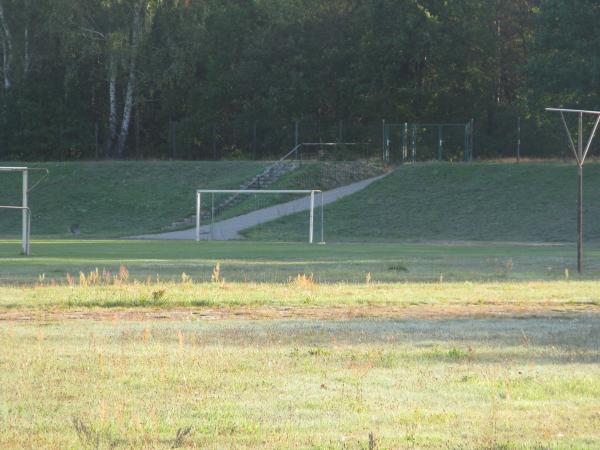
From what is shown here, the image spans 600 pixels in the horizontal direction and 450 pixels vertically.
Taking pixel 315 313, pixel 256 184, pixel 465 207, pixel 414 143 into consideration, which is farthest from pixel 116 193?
pixel 315 313

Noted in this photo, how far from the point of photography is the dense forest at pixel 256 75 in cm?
7144

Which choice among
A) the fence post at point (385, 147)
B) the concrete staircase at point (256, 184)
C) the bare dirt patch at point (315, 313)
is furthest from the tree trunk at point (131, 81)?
the bare dirt patch at point (315, 313)

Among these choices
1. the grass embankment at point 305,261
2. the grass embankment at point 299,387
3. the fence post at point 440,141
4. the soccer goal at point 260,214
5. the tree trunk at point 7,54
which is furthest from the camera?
the tree trunk at point 7,54

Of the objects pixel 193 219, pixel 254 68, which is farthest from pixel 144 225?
pixel 254 68

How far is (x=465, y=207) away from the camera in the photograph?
2213 inches

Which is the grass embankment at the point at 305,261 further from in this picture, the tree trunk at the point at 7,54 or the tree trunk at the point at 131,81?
the tree trunk at the point at 7,54

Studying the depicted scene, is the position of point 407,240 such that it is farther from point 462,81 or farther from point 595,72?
point 462,81

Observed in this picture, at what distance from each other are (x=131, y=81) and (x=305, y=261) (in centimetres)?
4365

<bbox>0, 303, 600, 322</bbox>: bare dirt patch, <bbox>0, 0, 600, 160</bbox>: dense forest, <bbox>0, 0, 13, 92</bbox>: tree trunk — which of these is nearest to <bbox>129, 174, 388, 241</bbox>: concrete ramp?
<bbox>0, 0, 600, 160</bbox>: dense forest

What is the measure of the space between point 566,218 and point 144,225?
21.1 metres

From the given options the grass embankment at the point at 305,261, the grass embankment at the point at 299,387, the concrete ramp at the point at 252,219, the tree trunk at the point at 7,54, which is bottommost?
the grass embankment at the point at 299,387

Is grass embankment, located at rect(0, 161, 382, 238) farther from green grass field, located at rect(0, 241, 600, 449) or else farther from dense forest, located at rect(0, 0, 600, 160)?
green grass field, located at rect(0, 241, 600, 449)

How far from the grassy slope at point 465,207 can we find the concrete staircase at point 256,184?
17.6ft

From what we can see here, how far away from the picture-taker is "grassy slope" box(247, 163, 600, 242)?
52.4 meters
